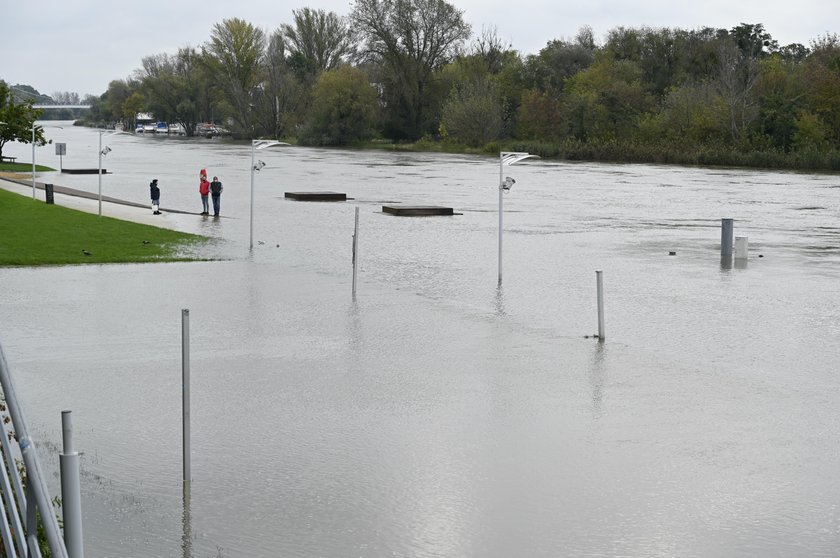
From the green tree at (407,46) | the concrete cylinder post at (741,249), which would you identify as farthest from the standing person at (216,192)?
the green tree at (407,46)

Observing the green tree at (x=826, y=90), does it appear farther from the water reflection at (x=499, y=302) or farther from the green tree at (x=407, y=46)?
the water reflection at (x=499, y=302)

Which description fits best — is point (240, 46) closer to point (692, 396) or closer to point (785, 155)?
point (785, 155)

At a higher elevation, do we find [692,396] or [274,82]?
[274,82]

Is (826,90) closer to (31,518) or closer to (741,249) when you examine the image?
(741,249)

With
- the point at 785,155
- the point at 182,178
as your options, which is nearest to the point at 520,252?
the point at 182,178

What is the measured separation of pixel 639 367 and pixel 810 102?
72.9 m

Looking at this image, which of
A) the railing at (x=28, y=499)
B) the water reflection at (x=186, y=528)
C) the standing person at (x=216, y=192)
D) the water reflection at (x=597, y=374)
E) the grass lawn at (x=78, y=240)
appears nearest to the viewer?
the railing at (x=28, y=499)

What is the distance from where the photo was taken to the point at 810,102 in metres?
80.6

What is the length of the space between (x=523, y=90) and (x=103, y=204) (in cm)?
7677

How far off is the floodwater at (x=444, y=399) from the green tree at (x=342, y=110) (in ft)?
290

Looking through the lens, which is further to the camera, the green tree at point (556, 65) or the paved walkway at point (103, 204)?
the green tree at point (556, 65)

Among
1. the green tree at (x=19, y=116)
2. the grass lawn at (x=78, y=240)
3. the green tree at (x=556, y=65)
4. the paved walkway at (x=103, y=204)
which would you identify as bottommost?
the grass lawn at (x=78, y=240)

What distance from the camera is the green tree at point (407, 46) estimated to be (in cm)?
11856

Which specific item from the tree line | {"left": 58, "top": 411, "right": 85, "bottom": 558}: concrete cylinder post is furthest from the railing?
the tree line
